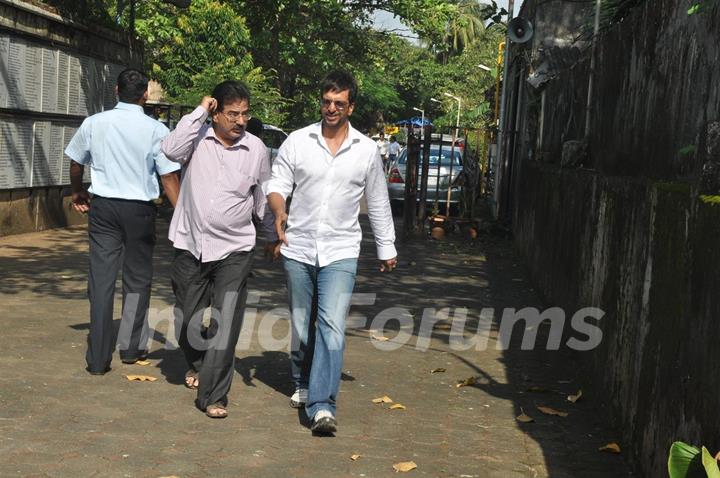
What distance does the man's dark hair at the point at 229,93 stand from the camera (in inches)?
275

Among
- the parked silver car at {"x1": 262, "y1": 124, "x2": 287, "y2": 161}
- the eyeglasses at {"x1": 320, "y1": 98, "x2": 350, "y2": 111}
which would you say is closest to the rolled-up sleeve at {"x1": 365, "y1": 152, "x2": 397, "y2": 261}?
→ the eyeglasses at {"x1": 320, "y1": 98, "x2": 350, "y2": 111}

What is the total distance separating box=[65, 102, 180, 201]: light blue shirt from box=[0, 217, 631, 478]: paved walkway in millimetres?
1180

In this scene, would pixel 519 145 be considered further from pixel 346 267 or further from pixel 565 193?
pixel 346 267

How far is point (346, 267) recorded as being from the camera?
21.9 ft

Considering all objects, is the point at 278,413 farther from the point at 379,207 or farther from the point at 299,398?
the point at 379,207

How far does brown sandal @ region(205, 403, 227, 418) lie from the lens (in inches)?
261

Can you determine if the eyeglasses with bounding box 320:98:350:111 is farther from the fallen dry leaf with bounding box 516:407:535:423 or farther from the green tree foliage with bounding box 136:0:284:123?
the green tree foliage with bounding box 136:0:284:123

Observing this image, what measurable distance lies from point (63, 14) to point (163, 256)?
4749mm

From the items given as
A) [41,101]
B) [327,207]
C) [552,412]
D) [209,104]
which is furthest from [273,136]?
[327,207]

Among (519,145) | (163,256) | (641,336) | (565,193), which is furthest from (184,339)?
(519,145)

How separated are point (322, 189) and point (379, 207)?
0.38 m

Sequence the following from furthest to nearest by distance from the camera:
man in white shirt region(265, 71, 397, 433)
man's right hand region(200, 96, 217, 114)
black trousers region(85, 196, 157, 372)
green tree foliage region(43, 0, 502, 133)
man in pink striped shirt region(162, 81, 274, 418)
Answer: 1. green tree foliage region(43, 0, 502, 133)
2. black trousers region(85, 196, 157, 372)
3. man's right hand region(200, 96, 217, 114)
4. man in pink striped shirt region(162, 81, 274, 418)
5. man in white shirt region(265, 71, 397, 433)

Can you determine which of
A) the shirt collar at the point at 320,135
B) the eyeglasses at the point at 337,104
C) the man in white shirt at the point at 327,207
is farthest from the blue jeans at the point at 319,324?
the eyeglasses at the point at 337,104

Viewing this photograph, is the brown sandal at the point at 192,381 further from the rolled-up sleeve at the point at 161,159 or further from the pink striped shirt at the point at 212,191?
the rolled-up sleeve at the point at 161,159
